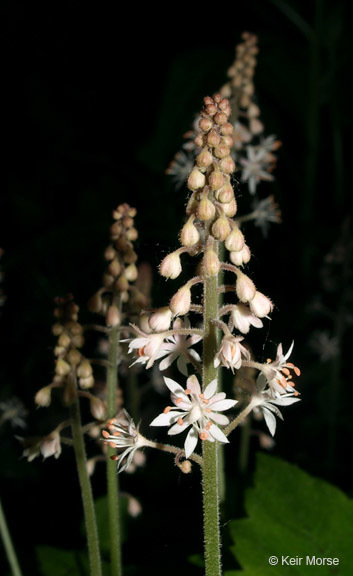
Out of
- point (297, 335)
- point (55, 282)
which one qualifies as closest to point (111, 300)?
point (55, 282)

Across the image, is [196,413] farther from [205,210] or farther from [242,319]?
[205,210]

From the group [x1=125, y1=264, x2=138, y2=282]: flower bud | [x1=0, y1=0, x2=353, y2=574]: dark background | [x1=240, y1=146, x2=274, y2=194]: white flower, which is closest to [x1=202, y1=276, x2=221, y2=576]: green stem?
[x1=125, y1=264, x2=138, y2=282]: flower bud

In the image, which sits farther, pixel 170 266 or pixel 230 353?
pixel 170 266

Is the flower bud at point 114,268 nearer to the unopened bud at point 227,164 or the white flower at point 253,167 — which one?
the unopened bud at point 227,164

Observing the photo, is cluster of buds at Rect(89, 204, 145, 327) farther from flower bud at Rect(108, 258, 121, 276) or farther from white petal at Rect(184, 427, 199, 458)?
white petal at Rect(184, 427, 199, 458)

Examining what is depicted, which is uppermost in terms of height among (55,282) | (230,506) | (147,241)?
(147,241)

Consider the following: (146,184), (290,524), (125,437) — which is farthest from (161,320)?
(146,184)

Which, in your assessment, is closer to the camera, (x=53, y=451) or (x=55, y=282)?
(x=53, y=451)

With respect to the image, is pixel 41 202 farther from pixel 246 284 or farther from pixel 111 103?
pixel 246 284
